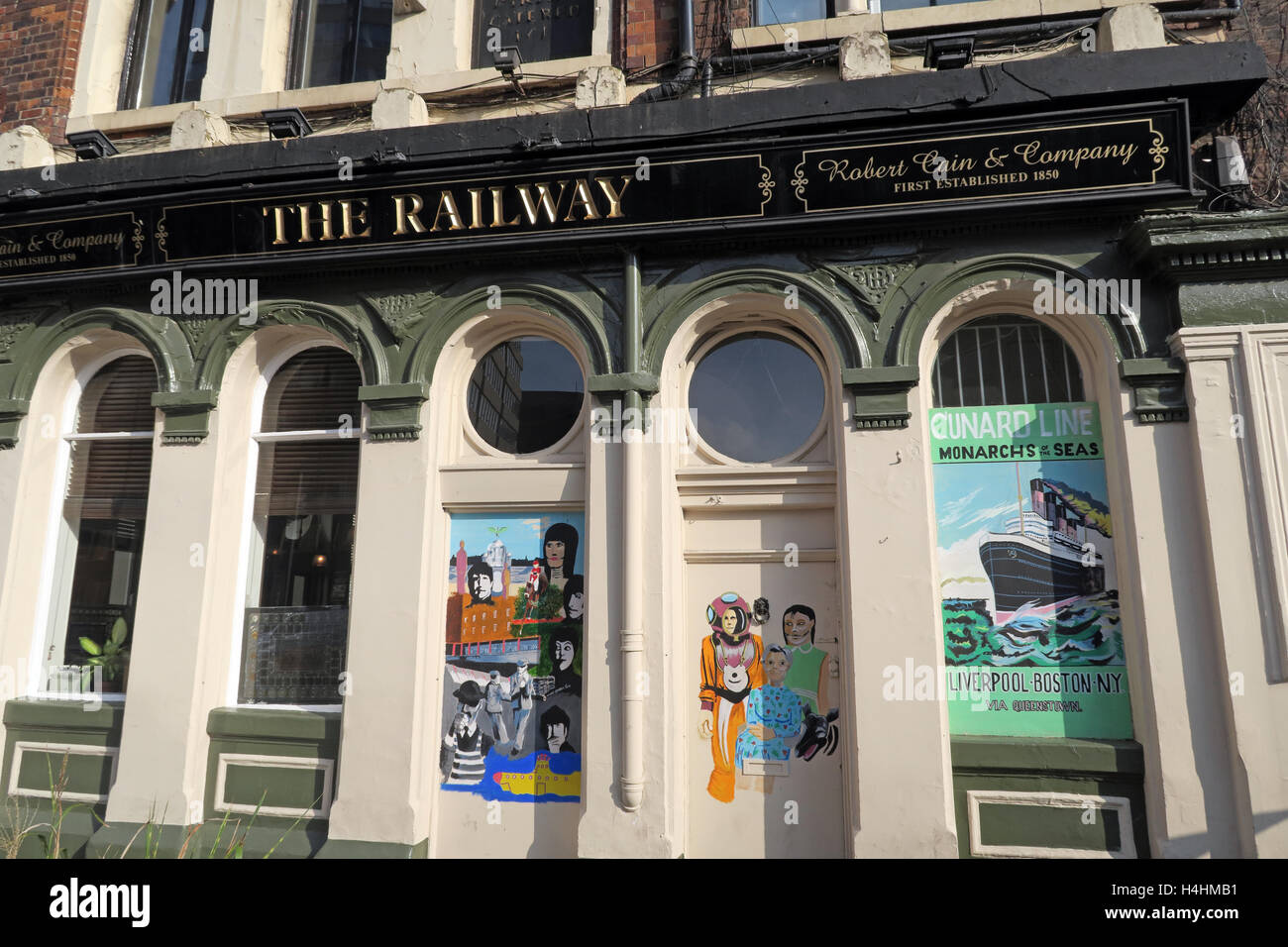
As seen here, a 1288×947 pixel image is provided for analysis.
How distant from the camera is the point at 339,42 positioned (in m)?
7.47

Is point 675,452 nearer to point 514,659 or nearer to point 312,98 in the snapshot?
point 514,659

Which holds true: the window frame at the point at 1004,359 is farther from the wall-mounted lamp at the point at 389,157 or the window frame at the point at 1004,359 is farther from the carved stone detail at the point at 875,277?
the wall-mounted lamp at the point at 389,157

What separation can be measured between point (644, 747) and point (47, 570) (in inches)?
226

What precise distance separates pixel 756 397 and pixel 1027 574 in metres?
2.39

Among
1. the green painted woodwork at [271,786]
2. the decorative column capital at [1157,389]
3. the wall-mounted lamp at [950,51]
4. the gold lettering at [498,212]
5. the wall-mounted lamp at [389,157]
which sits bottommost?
the green painted woodwork at [271,786]

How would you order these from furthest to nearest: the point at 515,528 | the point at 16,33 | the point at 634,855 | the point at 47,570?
the point at 16,33, the point at 47,570, the point at 515,528, the point at 634,855

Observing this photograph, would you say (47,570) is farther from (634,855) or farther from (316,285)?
Answer: (634,855)

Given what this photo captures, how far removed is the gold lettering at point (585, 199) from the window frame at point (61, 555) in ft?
13.4

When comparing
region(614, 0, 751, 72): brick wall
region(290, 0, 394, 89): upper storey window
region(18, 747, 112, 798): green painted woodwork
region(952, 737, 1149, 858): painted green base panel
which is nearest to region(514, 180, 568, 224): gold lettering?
region(614, 0, 751, 72): brick wall

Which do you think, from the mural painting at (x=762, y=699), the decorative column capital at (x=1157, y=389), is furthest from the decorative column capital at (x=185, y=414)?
the decorative column capital at (x=1157, y=389)

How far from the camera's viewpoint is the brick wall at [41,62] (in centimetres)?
753

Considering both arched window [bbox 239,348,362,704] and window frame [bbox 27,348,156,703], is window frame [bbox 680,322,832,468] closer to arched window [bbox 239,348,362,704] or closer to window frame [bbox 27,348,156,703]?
arched window [bbox 239,348,362,704]

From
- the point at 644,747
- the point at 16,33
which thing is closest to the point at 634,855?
the point at 644,747

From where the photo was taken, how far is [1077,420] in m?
5.69
